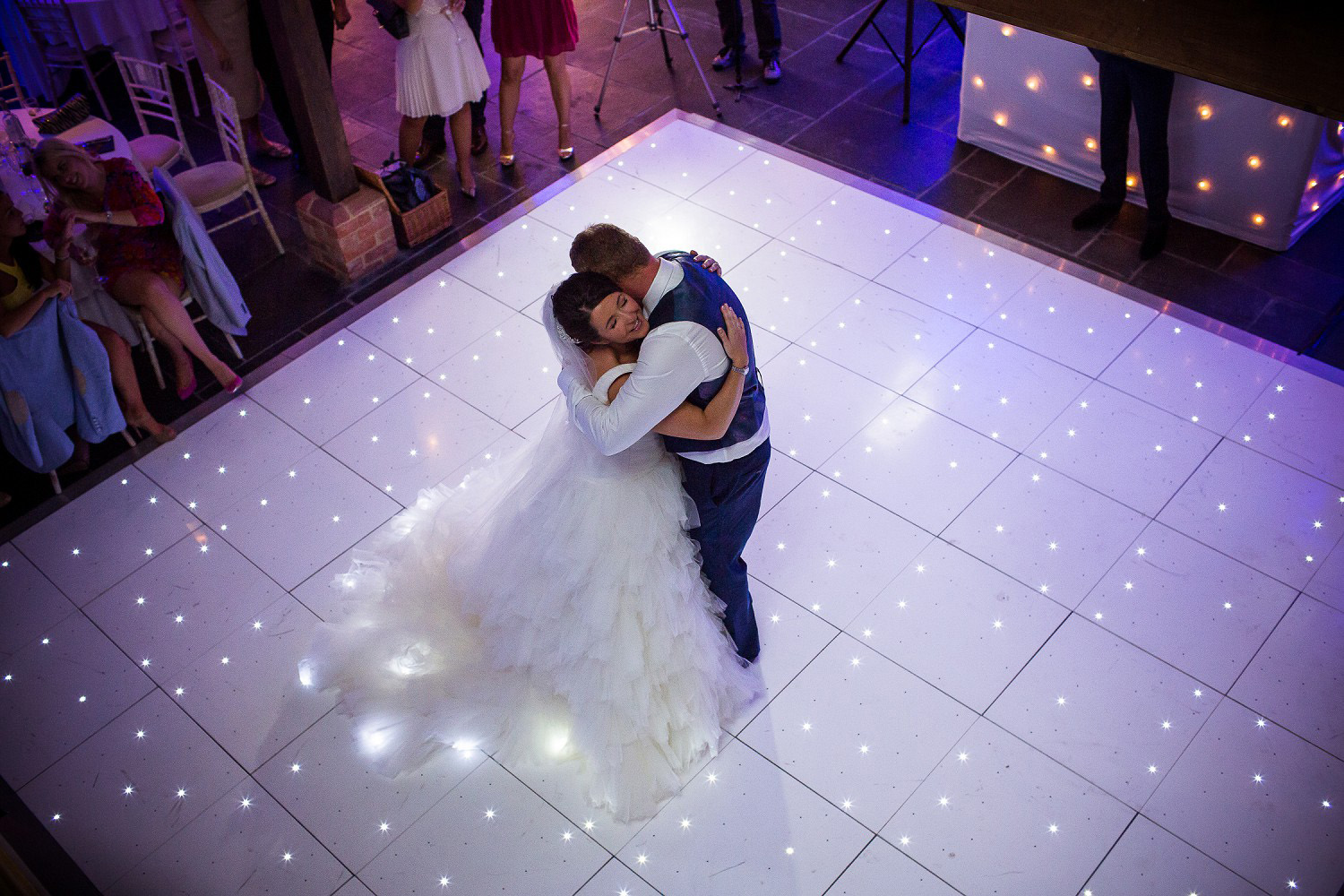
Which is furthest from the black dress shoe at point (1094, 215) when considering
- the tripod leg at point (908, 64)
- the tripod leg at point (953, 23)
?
the tripod leg at point (953, 23)

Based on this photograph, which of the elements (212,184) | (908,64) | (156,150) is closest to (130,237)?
(212,184)

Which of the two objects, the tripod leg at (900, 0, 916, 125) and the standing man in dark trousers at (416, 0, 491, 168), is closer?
the tripod leg at (900, 0, 916, 125)

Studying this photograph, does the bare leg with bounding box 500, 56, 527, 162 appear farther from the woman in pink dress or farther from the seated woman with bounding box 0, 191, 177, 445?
the seated woman with bounding box 0, 191, 177, 445

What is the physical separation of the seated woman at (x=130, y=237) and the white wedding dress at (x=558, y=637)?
166 centimetres

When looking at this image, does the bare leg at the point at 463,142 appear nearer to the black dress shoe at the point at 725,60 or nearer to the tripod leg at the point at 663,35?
the tripod leg at the point at 663,35

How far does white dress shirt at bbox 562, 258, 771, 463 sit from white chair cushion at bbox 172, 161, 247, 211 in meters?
3.20

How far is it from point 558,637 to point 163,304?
244cm

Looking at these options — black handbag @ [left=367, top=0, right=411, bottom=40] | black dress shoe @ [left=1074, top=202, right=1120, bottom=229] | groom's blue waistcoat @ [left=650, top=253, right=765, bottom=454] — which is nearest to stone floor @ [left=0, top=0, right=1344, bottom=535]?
black dress shoe @ [left=1074, top=202, right=1120, bottom=229]

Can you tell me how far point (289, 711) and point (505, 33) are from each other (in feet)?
11.2

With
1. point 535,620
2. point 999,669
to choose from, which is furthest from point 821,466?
point 535,620

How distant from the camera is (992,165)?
5512 mm

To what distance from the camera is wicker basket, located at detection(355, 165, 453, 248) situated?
5.18 metres

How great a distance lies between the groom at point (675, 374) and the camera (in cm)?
256

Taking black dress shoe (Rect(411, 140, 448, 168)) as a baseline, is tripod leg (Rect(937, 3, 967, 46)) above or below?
above
